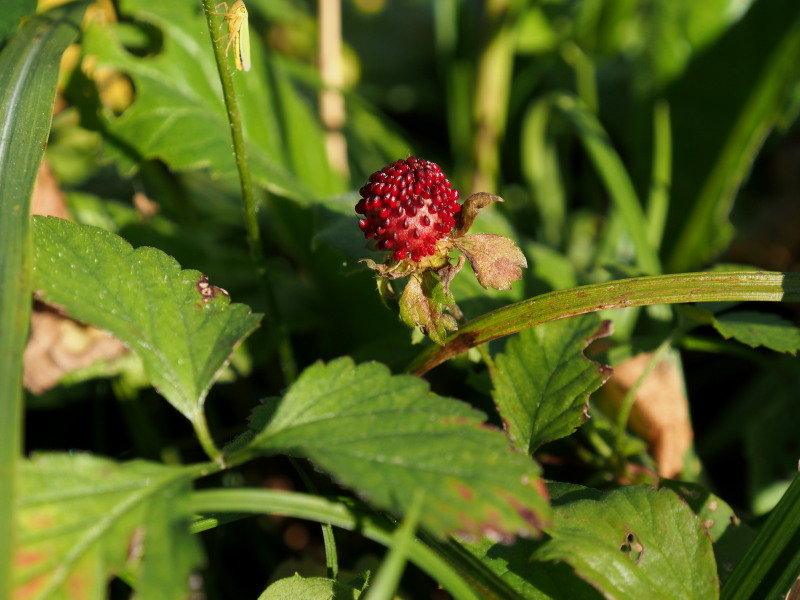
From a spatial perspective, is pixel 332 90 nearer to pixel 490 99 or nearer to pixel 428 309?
pixel 490 99

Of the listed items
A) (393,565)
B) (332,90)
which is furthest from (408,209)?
(332,90)

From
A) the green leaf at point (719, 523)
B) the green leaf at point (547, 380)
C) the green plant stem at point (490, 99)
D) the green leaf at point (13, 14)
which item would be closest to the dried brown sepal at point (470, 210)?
the green leaf at point (547, 380)

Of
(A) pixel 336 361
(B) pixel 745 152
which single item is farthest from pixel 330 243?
(B) pixel 745 152

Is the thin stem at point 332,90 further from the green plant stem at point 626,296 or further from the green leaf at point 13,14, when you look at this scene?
the green plant stem at point 626,296

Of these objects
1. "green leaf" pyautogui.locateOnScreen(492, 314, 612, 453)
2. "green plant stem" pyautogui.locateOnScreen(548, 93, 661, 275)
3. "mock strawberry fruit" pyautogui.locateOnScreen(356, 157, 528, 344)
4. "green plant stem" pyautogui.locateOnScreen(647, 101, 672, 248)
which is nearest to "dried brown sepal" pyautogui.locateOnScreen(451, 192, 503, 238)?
"mock strawberry fruit" pyautogui.locateOnScreen(356, 157, 528, 344)

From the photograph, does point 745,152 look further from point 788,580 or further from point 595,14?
point 788,580

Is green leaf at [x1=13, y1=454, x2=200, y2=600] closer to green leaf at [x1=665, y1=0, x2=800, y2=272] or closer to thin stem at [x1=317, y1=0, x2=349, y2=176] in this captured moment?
thin stem at [x1=317, y1=0, x2=349, y2=176]
